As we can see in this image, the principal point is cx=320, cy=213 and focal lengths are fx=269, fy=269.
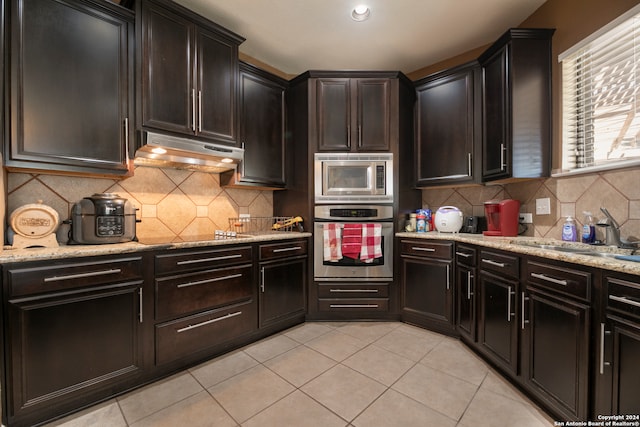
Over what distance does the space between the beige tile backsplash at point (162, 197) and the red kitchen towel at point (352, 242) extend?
1.00 metres

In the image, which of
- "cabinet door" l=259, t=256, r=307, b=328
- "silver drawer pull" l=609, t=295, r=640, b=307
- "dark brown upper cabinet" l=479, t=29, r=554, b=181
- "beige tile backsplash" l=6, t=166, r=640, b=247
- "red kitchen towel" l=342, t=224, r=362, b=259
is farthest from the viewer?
"red kitchen towel" l=342, t=224, r=362, b=259

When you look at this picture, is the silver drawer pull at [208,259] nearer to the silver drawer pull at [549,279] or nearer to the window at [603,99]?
the silver drawer pull at [549,279]

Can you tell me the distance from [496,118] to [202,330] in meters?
2.84

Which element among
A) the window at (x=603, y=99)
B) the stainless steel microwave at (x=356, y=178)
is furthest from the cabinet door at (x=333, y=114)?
the window at (x=603, y=99)

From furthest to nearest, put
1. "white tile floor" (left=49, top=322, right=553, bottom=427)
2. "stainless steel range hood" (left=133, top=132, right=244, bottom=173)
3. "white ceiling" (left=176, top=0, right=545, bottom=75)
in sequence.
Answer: "white ceiling" (left=176, top=0, right=545, bottom=75)
"stainless steel range hood" (left=133, top=132, right=244, bottom=173)
"white tile floor" (left=49, top=322, right=553, bottom=427)

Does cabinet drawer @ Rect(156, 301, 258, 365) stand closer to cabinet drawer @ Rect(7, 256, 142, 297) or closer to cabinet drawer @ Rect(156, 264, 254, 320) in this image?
cabinet drawer @ Rect(156, 264, 254, 320)

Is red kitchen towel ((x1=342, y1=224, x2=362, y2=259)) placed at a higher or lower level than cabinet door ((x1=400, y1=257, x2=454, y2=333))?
higher

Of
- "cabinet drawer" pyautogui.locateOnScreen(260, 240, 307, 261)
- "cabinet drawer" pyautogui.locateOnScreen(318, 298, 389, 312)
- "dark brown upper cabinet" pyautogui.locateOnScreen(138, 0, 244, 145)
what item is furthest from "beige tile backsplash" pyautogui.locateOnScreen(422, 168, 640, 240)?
"dark brown upper cabinet" pyautogui.locateOnScreen(138, 0, 244, 145)

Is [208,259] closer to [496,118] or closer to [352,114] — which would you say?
[352,114]

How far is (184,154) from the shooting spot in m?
2.10

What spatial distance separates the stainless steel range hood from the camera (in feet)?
6.17

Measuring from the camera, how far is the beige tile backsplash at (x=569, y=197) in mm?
1578

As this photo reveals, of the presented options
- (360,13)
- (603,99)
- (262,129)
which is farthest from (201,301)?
(603,99)

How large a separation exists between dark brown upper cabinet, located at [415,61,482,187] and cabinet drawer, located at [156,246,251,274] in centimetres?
195
